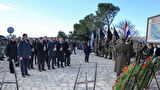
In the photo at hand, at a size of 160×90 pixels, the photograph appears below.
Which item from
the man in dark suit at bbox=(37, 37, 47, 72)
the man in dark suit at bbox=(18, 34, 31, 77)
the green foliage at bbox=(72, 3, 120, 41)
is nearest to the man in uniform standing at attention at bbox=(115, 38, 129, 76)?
the man in dark suit at bbox=(37, 37, 47, 72)

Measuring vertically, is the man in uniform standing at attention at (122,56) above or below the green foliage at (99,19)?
below

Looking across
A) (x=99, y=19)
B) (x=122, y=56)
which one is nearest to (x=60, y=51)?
(x=122, y=56)

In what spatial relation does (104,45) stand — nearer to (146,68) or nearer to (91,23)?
(146,68)

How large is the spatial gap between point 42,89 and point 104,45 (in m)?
13.4

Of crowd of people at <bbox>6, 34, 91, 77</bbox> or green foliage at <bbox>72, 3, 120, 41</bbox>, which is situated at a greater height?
green foliage at <bbox>72, 3, 120, 41</bbox>

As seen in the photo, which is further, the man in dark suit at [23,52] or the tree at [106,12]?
the tree at [106,12]

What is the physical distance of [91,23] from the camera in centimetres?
4797

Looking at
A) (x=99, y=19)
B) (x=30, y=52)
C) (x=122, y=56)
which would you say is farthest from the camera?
(x=99, y=19)

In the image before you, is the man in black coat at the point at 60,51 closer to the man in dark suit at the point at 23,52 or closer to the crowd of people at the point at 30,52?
the crowd of people at the point at 30,52

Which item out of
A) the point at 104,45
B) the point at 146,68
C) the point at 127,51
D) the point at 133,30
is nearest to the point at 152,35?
the point at 127,51

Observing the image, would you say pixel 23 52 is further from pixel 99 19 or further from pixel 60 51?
pixel 99 19

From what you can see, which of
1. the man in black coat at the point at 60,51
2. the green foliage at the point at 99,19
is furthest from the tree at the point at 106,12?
the man in black coat at the point at 60,51

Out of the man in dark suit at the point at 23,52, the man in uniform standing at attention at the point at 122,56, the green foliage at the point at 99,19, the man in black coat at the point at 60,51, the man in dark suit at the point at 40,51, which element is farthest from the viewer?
the green foliage at the point at 99,19

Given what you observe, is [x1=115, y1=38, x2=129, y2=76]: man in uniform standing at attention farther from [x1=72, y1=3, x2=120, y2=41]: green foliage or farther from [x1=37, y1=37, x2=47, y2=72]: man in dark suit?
[x1=72, y1=3, x2=120, y2=41]: green foliage
